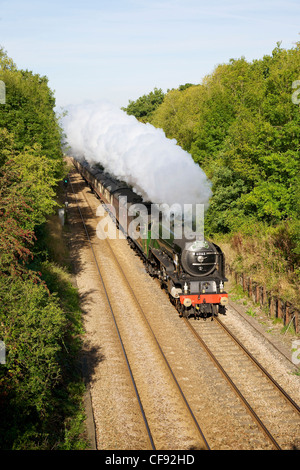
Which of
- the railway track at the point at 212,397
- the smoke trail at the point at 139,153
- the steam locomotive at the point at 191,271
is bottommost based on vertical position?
the railway track at the point at 212,397

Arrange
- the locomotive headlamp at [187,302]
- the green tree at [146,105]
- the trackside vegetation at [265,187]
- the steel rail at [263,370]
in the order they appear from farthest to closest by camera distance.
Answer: the green tree at [146,105], the trackside vegetation at [265,187], the locomotive headlamp at [187,302], the steel rail at [263,370]

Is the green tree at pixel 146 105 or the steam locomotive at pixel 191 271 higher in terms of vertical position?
the green tree at pixel 146 105

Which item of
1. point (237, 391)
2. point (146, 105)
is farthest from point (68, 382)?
point (146, 105)

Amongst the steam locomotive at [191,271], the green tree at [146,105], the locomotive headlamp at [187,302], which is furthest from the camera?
the green tree at [146,105]

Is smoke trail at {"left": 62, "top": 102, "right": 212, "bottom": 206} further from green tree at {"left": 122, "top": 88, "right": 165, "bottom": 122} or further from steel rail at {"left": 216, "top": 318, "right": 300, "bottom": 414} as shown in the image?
green tree at {"left": 122, "top": 88, "right": 165, "bottom": 122}

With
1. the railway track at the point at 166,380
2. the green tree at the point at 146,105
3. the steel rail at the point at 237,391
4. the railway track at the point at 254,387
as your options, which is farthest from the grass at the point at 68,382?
the green tree at the point at 146,105

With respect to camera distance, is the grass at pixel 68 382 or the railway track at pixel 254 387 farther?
the railway track at pixel 254 387

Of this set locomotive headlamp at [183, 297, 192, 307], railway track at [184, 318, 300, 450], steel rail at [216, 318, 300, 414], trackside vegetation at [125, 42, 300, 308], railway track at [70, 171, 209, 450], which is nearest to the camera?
railway track at [70, 171, 209, 450]

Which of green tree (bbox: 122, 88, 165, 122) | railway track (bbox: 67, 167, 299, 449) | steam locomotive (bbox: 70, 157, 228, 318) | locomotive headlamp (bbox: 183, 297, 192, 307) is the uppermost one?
green tree (bbox: 122, 88, 165, 122)

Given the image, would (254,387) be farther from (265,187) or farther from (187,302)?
(265,187)

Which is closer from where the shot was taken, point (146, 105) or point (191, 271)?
point (191, 271)

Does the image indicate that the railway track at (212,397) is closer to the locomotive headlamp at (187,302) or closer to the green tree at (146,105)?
the locomotive headlamp at (187,302)

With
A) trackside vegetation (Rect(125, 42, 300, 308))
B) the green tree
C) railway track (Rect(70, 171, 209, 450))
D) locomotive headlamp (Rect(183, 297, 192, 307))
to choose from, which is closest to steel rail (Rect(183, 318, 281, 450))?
locomotive headlamp (Rect(183, 297, 192, 307))
